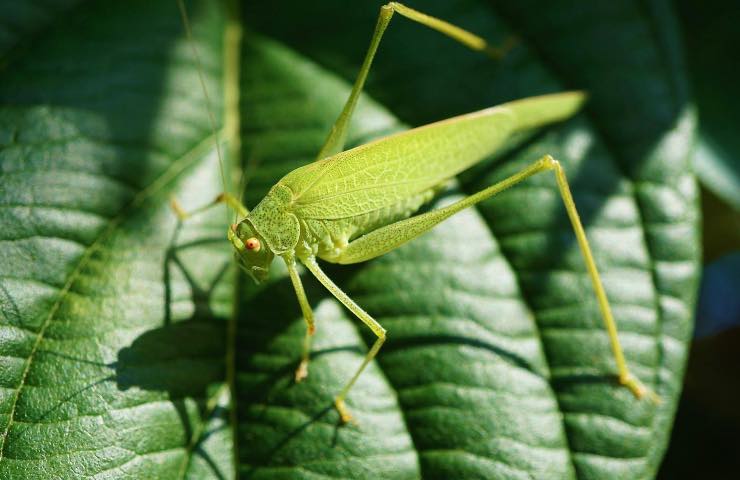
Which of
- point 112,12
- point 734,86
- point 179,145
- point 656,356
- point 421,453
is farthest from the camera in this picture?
point 734,86

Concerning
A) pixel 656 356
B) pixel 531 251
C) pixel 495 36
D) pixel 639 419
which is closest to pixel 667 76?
pixel 495 36

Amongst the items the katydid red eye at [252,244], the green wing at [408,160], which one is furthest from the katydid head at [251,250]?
the green wing at [408,160]

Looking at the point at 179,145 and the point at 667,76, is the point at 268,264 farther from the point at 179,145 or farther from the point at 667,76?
the point at 667,76

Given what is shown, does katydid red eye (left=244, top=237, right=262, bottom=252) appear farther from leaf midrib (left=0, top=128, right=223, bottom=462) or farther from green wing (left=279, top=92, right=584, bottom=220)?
leaf midrib (left=0, top=128, right=223, bottom=462)

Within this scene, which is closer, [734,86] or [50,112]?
[50,112]

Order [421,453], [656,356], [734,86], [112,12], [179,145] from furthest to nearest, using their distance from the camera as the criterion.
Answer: [734,86] < [112,12] < [179,145] < [656,356] < [421,453]

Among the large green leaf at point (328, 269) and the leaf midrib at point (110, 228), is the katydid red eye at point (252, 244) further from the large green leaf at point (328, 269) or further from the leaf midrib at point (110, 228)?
the leaf midrib at point (110, 228)

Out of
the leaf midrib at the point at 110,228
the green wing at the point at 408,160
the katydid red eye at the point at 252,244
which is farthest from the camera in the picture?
the green wing at the point at 408,160
